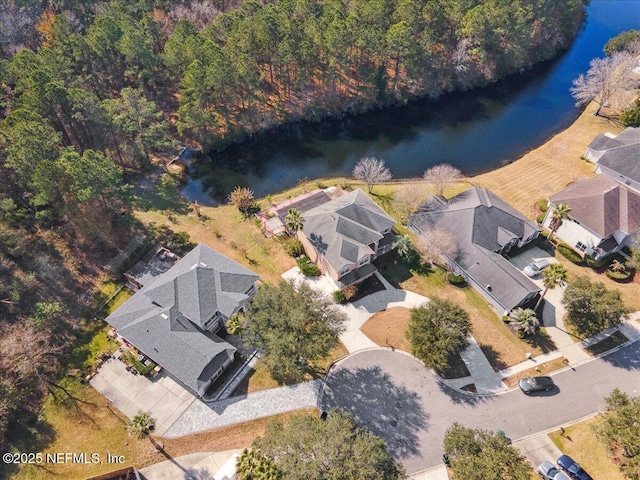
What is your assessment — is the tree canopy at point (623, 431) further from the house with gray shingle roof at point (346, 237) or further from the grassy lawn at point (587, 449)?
the house with gray shingle roof at point (346, 237)

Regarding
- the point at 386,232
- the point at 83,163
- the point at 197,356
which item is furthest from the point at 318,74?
the point at 197,356

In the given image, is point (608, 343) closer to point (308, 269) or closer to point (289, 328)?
point (308, 269)

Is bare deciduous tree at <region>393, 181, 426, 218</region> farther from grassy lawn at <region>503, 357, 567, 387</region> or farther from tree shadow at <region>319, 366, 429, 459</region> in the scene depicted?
grassy lawn at <region>503, 357, 567, 387</region>

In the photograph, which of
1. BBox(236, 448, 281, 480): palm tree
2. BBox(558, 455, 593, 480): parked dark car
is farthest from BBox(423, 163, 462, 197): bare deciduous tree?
BBox(236, 448, 281, 480): palm tree

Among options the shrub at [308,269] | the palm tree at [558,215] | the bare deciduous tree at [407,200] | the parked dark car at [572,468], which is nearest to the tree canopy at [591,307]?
the palm tree at [558,215]

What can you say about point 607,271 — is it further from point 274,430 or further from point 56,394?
point 56,394
